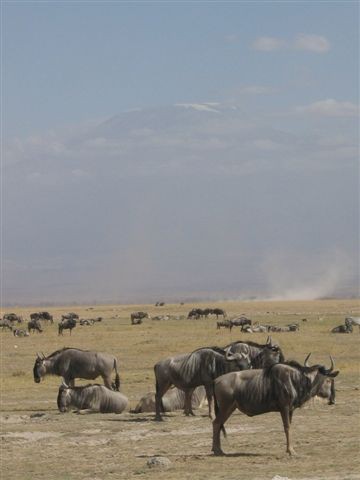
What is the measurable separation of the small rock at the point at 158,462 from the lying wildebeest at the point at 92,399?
6.99 meters

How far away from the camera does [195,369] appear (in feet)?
66.6

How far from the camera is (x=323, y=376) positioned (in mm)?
15703

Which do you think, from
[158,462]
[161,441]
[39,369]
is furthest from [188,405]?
[158,462]

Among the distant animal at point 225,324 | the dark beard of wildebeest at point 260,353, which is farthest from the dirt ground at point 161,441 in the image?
the distant animal at point 225,324

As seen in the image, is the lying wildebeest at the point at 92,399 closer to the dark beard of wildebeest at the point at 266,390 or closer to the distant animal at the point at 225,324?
the dark beard of wildebeest at the point at 266,390

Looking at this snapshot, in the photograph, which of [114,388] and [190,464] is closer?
[190,464]

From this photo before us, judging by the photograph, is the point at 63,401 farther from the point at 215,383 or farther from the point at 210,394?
the point at 215,383

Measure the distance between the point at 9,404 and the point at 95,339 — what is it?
25.7m

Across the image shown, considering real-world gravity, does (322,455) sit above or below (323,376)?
below

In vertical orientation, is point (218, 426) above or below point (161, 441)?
above

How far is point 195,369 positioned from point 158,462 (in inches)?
222

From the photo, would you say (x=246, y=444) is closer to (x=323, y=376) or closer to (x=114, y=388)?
(x=323, y=376)

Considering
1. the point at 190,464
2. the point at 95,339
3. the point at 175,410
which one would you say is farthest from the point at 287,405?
the point at 95,339

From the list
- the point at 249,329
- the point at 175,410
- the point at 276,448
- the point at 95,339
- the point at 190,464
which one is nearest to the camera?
the point at 190,464
